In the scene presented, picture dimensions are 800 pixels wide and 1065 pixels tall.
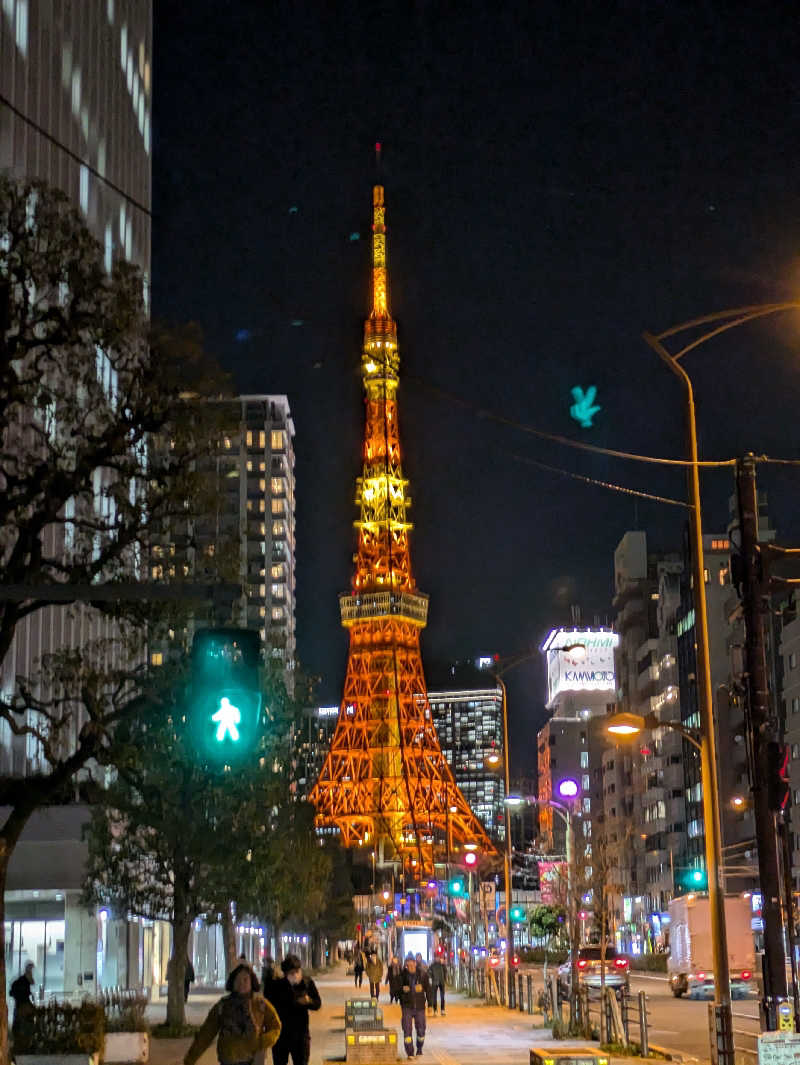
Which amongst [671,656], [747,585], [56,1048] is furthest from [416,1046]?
[671,656]

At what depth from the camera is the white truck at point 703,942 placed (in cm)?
4178

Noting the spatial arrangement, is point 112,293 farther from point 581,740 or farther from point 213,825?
point 581,740

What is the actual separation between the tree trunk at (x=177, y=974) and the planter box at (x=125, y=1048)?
26.6 feet

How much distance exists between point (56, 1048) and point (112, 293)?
35.2ft

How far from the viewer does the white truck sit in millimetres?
41781

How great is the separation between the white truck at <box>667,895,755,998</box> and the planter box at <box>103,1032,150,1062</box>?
1999 centimetres

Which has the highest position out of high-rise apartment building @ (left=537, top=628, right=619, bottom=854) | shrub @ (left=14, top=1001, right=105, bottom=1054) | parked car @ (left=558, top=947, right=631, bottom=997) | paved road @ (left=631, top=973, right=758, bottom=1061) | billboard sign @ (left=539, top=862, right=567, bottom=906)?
high-rise apartment building @ (left=537, top=628, right=619, bottom=854)

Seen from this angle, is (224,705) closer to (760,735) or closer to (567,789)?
(760,735)

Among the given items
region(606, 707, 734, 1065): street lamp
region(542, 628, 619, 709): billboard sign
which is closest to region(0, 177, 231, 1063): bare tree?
region(606, 707, 734, 1065): street lamp

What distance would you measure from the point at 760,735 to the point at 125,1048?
44.1ft

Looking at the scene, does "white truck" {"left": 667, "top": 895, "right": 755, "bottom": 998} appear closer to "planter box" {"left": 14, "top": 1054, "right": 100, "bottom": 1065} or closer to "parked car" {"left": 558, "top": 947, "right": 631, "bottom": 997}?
"parked car" {"left": 558, "top": 947, "right": 631, "bottom": 997}

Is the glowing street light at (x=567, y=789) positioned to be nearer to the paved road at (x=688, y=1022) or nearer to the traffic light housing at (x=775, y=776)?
the paved road at (x=688, y=1022)

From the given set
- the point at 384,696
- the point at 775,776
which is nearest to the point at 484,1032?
the point at 775,776

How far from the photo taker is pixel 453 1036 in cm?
3170
